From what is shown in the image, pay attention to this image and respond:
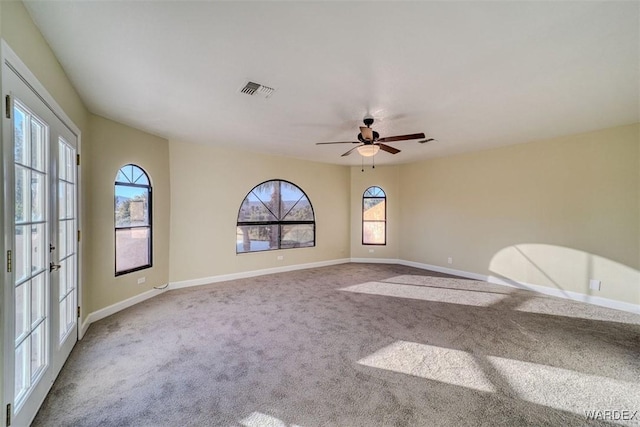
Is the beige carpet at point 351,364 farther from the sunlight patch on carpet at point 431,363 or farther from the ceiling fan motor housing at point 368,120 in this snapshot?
the ceiling fan motor housing at point 368,120

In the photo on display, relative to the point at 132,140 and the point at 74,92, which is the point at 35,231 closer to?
the point at 74,92

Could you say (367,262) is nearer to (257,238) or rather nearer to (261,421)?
(257,238)

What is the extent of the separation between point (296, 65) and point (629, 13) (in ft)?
7.36

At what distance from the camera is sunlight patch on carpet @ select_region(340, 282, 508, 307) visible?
4.31m

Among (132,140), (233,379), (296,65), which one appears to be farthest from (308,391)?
(132,140)

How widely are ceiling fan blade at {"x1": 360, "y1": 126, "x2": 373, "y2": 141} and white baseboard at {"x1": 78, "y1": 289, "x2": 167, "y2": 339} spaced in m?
3.92

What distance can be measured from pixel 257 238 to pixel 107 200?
2.81 meters

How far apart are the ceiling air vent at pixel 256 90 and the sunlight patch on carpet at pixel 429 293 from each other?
11.5ft

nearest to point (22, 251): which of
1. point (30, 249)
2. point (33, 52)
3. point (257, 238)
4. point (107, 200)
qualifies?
point (30, 249)

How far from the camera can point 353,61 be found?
2.24 meters

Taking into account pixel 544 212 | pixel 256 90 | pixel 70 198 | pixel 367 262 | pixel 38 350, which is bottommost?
pixel 367 262

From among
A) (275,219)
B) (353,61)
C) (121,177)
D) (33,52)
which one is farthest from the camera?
(275,219)

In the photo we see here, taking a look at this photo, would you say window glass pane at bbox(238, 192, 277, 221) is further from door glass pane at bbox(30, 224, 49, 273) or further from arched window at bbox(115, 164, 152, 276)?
door glass pane at bbox(30, 224, 49, 273)

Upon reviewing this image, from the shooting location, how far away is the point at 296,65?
230 cm
